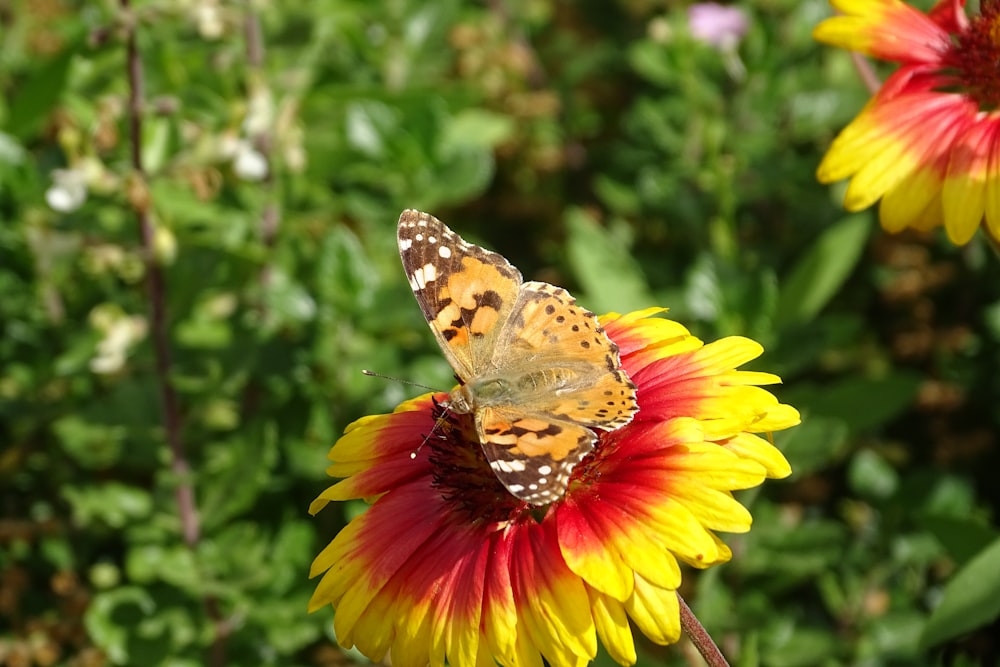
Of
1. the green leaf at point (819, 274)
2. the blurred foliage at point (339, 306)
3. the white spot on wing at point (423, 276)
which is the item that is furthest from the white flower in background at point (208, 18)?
the green leaf at point (819, 274)

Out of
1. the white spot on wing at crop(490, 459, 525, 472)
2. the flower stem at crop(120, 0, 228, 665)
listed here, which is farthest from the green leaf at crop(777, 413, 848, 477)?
the flower stem at crop(120, 0, 228, 665)

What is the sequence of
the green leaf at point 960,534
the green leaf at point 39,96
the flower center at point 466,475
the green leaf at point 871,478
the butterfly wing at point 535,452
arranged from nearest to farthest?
the butterfly wing at point 535,452
the flower center at point 466,475
the green leaf at point 960,534
the green leaf at point 871,478
the green leaf at point 39,96

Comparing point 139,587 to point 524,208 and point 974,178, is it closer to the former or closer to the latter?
point 524,208

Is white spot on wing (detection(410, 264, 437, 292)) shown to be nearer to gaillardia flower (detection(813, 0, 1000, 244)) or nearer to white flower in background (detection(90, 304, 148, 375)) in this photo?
gaillardia flower (detection(813, 0, 1000, 244))

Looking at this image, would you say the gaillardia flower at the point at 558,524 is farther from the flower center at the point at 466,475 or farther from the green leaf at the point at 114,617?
the green leaf at the point at 114,617

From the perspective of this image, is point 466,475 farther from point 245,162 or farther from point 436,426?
point 245,162
